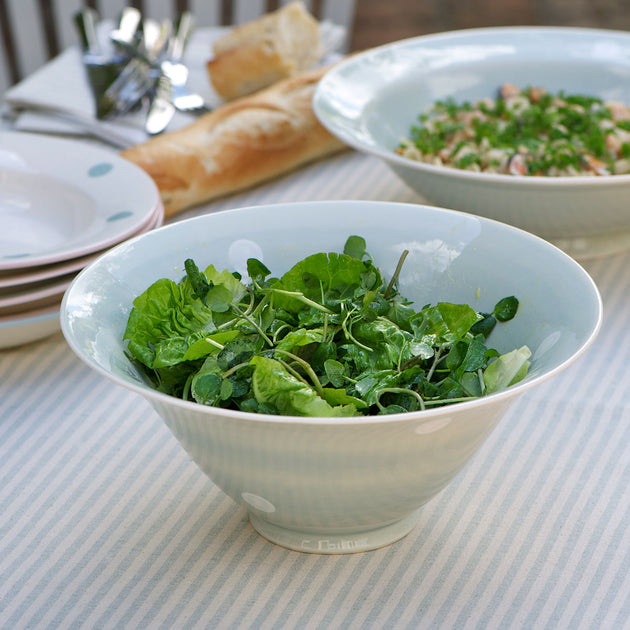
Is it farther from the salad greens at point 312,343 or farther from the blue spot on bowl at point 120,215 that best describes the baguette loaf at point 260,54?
the salad greens at point 312,343

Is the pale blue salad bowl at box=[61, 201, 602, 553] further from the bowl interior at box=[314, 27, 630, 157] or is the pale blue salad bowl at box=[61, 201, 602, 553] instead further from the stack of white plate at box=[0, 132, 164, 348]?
the bowl interior at box=[314, 27, 630, 157]

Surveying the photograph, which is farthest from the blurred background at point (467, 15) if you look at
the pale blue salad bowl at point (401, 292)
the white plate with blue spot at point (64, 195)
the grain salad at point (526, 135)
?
the pale blue salad bowl at point (401, 292)

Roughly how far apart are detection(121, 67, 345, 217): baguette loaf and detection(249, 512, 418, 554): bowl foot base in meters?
0.61

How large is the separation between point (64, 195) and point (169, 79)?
0.44m

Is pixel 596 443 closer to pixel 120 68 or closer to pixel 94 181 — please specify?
pixel 94 181

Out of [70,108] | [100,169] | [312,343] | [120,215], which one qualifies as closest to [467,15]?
[70,108]

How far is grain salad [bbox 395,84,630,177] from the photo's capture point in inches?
39.7

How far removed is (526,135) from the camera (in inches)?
43.2

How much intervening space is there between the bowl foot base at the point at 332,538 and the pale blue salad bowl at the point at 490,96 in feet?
1.34

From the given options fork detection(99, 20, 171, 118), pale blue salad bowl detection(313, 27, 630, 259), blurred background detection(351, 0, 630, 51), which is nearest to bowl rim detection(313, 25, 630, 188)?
pale blue salad bowl detection(313, 27, 630, 259)

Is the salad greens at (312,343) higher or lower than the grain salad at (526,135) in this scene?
higher

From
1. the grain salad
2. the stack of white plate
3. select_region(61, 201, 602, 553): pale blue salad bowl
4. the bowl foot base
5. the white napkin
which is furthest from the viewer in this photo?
the white napkin

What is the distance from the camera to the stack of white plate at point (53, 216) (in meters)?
0.82

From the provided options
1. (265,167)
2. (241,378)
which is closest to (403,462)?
(241,378)
